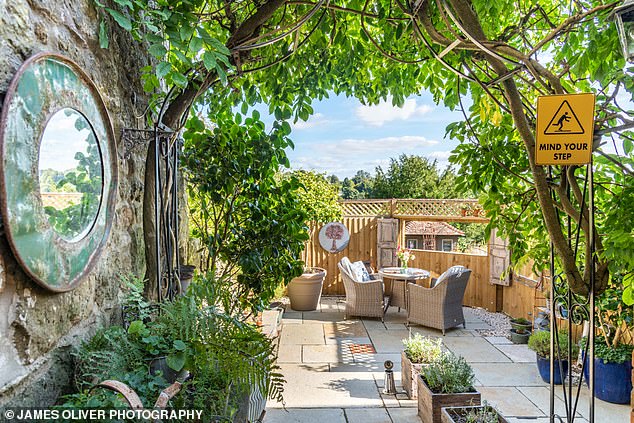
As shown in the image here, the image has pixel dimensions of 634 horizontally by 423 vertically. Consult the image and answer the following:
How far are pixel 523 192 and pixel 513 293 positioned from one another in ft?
13.9

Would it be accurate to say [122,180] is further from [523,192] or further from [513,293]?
[513,293]

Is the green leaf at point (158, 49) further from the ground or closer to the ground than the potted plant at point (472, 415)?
further from the ground

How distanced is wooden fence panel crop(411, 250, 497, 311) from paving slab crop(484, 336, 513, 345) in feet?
4.94

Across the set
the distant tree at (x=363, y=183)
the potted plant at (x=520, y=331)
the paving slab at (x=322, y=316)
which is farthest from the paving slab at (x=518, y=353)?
the distant tree at (x=363, y=183)

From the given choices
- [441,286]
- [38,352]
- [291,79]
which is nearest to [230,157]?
[291,79]

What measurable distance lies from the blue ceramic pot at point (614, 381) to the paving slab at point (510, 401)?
575mm

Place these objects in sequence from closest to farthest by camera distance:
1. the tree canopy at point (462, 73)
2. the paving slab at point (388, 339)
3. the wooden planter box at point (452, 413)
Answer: the tree canopy at point (462, 73)
the wooden planter box at point (452, 413)
the paving slab at point (388, 339)

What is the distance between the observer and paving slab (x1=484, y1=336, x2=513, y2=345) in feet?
15.7

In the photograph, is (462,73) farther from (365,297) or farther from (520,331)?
(365,297)

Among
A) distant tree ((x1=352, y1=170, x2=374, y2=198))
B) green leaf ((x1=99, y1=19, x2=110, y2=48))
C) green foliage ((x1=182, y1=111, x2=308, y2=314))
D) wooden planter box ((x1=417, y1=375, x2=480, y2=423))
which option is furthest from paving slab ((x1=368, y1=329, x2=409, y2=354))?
distant tree ((x1=352, y1=170, x2=374, y2=198))

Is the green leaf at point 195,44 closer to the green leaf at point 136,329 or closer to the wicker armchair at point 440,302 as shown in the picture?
the green leaf at point 136,329

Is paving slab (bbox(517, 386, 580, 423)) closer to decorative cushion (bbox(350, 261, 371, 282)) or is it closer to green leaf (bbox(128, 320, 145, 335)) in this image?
decorative cushion (bbox(350, 261, 371, 282))

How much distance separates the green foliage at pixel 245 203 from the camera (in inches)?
91.2

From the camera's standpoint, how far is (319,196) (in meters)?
6.54
